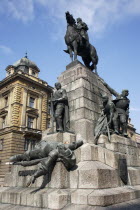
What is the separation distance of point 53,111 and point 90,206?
438cm

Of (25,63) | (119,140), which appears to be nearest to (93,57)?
(119,140)

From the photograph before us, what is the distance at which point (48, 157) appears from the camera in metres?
5.05

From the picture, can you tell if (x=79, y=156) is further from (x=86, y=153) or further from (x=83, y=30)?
(x=83, y=30)

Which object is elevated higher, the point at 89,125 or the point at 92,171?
the point at 89,125

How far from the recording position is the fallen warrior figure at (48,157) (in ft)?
16.1

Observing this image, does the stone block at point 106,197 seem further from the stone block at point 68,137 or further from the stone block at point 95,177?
the stone block at point 68,137

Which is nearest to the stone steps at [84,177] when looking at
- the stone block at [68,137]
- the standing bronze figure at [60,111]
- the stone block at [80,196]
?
the stone block at [80,196]

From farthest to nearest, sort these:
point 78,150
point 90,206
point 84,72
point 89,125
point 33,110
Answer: point 33,110 < point 84,72 < point 89,125 < point 78,150 < point 90,206

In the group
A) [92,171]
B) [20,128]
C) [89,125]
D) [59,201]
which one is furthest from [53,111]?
[20,128]

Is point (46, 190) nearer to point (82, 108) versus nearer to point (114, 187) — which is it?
point (114, 187)

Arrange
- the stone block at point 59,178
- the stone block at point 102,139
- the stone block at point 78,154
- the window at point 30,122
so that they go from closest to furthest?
the stone block at point 59,178 → the stone block at point 78,154 → the stone block at point 102,139 → the window at point 30,122

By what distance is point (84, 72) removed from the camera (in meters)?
8.88

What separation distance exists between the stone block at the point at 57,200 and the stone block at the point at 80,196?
0.65 ft

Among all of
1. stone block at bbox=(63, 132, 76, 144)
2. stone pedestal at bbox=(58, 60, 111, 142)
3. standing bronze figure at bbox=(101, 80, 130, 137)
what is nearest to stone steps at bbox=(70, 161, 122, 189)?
stone block at bbox=(63, 132, 76, 144)
